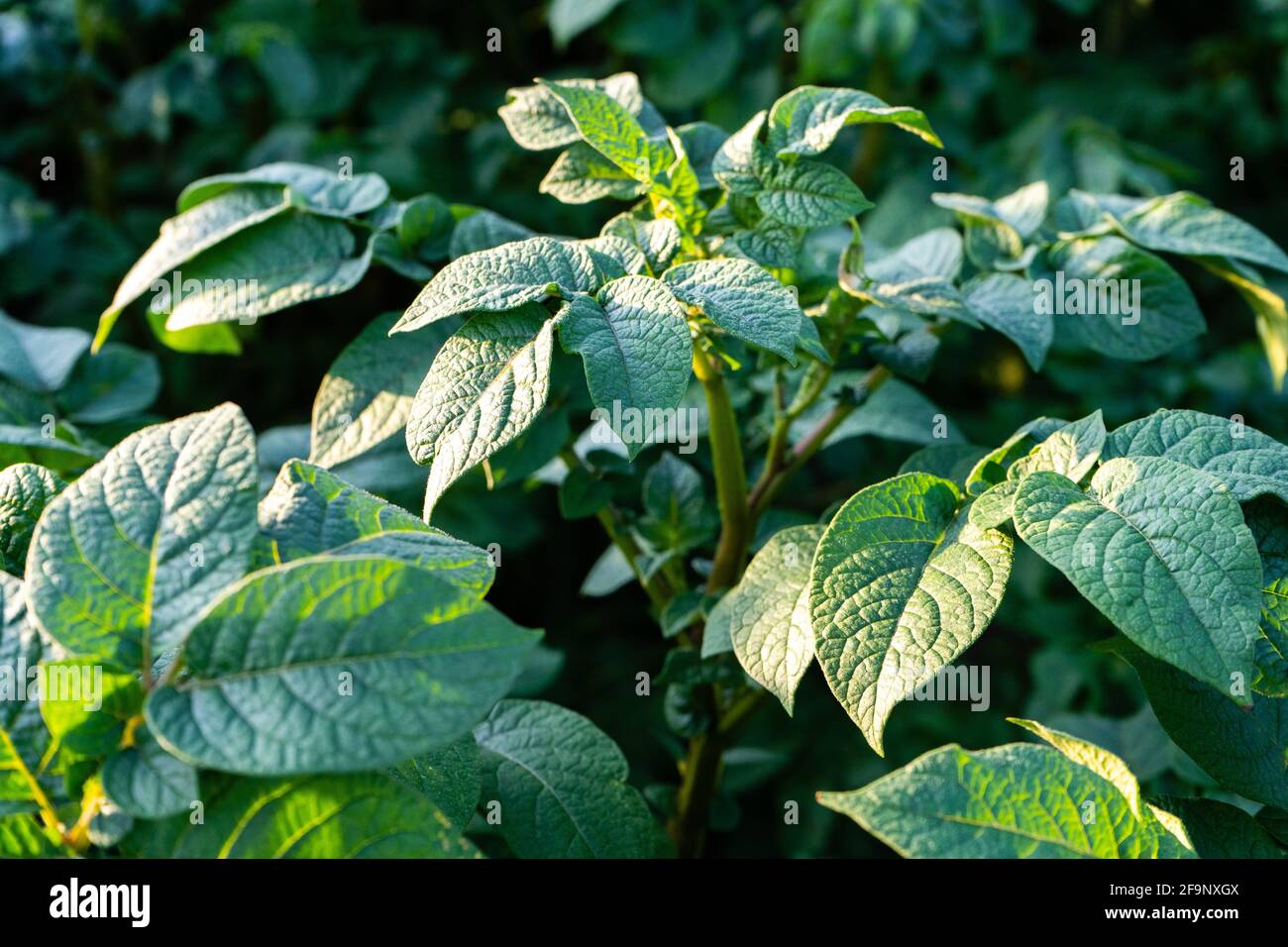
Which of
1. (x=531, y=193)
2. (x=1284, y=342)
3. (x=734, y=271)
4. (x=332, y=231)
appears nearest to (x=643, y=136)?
(x=734, y=271)

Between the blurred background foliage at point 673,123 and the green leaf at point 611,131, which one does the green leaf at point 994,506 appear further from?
the blurred background foliage at point 673,123

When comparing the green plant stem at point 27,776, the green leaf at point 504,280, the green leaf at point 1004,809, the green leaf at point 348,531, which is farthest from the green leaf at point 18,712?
the green leaf at point 1004,809

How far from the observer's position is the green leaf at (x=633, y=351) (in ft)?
1.89

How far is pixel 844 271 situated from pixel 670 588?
275 mm

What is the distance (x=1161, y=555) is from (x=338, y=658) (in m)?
0.35

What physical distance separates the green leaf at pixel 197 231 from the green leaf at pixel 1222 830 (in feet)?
2.15

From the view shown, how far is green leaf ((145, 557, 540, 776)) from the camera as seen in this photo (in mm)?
441

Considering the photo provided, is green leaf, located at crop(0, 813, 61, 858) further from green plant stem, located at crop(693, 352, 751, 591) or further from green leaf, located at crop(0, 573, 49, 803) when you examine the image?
green plant stem, located at crop(693, 352, 751, 591)

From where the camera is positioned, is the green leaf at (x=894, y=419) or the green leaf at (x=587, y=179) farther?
the green leaf at (x=894, y=419)

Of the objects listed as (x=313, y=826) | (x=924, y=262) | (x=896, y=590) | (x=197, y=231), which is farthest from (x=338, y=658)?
(x=924, y=262)

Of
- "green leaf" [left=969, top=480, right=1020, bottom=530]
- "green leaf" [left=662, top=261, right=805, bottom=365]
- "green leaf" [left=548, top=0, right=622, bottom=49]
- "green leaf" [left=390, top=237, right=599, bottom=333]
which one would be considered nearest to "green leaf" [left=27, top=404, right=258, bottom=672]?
"green leaf" [left=390, top=237, right=599, bottom=333]

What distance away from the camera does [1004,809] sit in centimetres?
49

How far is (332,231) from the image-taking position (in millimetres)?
844

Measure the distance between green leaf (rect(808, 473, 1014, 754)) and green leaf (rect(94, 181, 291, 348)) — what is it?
0.45m
